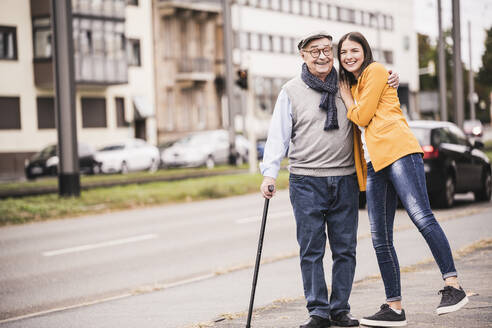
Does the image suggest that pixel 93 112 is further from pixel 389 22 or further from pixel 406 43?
pixel 406 43

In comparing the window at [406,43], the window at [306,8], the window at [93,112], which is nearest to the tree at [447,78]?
the window at [406,43]

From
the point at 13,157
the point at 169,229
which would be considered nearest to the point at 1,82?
the point at 13,157

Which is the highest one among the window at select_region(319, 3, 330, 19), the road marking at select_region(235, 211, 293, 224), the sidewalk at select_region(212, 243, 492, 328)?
the window at select_region(319, 3, 330, 19)

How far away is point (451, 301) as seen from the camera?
5270mm

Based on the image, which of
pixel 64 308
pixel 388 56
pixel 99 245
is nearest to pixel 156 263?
pixel 99 245

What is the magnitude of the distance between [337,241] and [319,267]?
214 millimetres

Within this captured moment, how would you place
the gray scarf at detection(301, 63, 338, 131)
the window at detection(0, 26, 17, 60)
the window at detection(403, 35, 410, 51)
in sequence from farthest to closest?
the window at detection(403, 35, 410, 51) → the window at detection(0, 26, 17, 60) → the gray scarf at detection(301, 63, 338, 131)

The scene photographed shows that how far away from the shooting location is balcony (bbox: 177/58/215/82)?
2137 inches

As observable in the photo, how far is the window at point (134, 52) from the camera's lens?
5059cm

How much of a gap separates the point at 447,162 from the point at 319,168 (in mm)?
10191

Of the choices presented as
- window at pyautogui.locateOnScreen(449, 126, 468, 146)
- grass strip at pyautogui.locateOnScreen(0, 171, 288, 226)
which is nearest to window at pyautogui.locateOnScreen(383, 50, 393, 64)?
grass strip at pyautogui.locateOnScreen(0, 171, 288, 226)

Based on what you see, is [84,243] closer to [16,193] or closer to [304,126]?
[304,126]

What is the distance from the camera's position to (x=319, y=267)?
554 centimetres

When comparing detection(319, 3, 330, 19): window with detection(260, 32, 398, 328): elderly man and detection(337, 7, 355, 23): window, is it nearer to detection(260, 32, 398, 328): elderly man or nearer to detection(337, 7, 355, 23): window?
detection(337, 7, 355, 23): window
